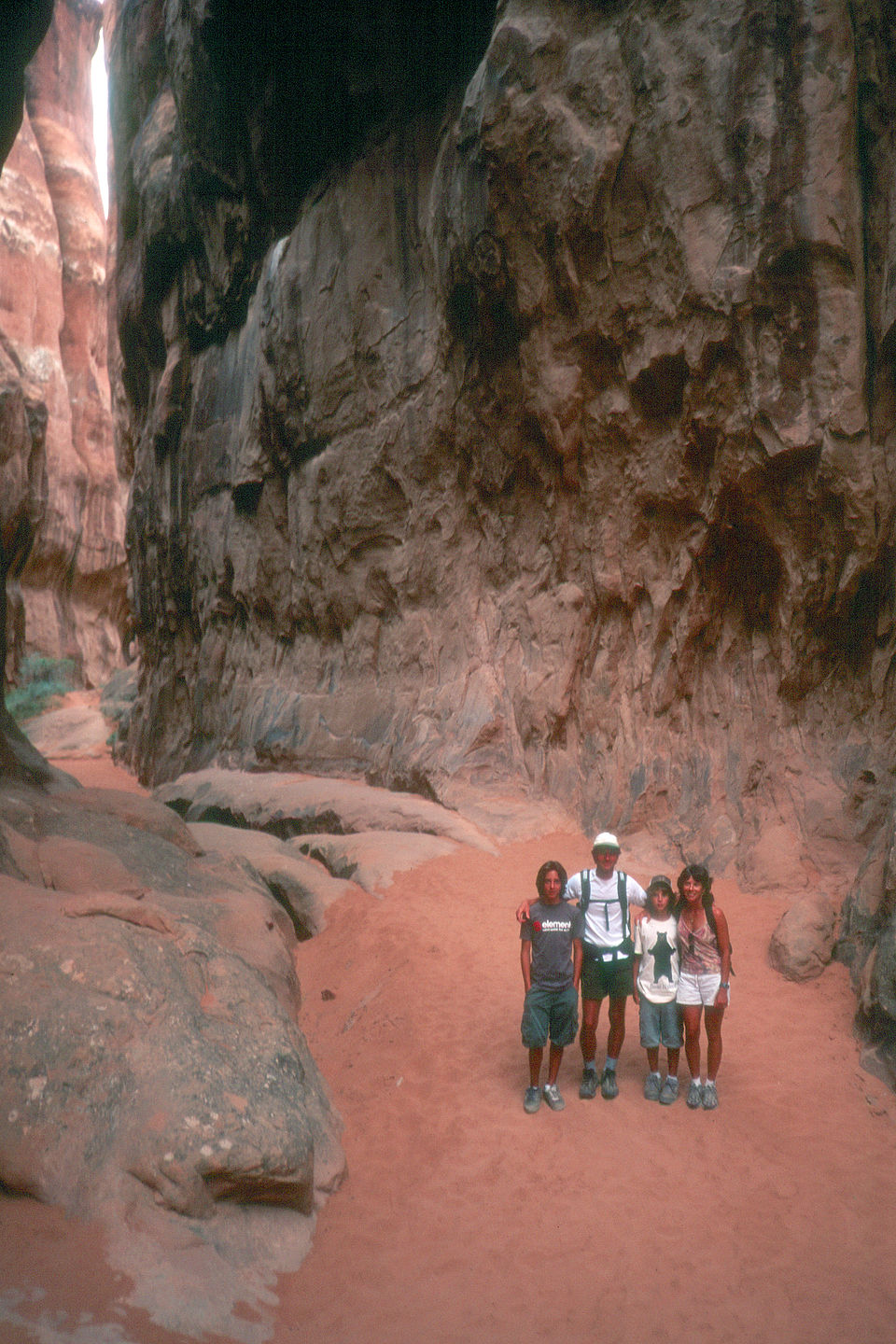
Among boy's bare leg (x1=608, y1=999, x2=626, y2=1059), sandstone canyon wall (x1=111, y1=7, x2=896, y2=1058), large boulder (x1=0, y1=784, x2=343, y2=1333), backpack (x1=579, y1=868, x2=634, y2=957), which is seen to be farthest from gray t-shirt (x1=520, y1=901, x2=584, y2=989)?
sandstone canyon wall (x1=111, y1=7, x2=896, y2=1058)

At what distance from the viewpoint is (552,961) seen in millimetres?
5941

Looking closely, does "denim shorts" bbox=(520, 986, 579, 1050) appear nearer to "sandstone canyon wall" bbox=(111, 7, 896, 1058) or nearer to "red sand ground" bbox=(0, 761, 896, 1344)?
"red sand ground" bbox=(0, 761, 896, 1344)

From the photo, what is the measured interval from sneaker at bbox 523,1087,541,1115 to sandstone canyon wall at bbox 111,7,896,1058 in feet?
9.50

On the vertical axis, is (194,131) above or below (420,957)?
above

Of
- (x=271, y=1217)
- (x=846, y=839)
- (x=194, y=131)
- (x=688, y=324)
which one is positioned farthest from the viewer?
(x=194, y=131)

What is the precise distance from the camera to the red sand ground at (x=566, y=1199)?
427cm

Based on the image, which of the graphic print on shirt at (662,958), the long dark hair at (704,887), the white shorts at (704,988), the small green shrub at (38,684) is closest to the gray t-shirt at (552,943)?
the graphic print on shirt at (662,958)

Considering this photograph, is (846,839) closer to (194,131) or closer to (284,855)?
(284,855)

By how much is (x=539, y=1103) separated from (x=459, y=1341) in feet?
7.04

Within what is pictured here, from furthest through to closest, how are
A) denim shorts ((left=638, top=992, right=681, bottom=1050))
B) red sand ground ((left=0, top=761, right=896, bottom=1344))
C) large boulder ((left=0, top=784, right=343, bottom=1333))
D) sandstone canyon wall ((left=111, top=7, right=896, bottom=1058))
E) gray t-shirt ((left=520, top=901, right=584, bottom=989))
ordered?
sandstone canyon wall ((left=111, top=7, right=896, bottom=1058)), denim shorts ((left=638, top=992, right=681, bottom=1050)), gray t-shirt ((left=520, top=901, right=584, bottom=989)), red sand ground ((left=0, top=761, right=896, bottom=1344)), large boulder ((left=0, top=784, right=343, bottom=1333))

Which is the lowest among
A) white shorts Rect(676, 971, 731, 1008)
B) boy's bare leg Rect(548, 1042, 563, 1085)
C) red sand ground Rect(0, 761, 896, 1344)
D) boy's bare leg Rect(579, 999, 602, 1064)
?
red sand ground Rect(0, 761, 896, 1344)

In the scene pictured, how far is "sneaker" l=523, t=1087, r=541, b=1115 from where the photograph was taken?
20.3 ft

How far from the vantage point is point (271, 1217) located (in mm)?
4738

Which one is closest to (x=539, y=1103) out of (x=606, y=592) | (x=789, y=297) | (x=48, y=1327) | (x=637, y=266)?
(x=48, y=1327)
